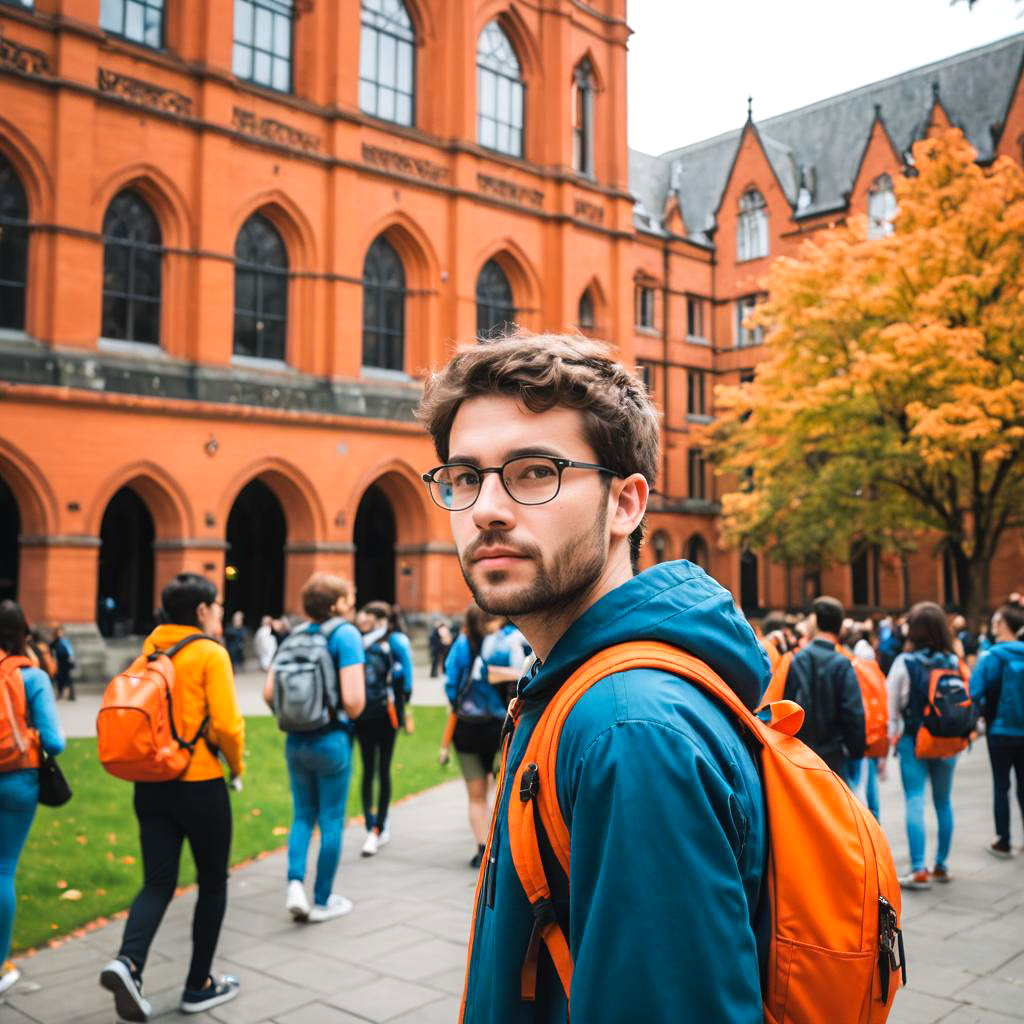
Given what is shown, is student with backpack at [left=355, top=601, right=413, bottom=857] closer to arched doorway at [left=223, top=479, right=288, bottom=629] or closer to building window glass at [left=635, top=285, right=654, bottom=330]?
arched doorway at [left=223, top=479, right=288, bottom=629]

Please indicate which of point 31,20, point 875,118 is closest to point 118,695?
point 31,20

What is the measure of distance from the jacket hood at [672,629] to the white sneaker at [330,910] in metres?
5.02

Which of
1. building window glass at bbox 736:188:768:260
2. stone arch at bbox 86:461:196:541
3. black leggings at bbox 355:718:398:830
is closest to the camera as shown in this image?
black leggings at bbox 355:718:398:830

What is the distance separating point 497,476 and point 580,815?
60 centimetres

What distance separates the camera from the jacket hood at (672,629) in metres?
1.49

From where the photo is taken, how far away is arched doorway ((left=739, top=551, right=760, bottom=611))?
1518 inches

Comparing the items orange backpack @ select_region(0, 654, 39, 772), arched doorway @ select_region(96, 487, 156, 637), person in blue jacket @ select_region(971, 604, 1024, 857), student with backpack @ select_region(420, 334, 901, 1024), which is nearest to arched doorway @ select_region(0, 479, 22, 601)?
arched doorway @ select_region(96, 487, 156, 637)

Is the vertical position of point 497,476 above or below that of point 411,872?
above

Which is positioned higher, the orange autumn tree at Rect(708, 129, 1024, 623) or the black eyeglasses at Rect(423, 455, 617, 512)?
the orange autumn tree at Rect(708, 129, 1024, 623)

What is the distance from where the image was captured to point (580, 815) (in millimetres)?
1289

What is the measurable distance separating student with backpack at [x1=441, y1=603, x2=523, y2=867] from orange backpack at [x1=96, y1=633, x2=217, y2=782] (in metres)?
2.69

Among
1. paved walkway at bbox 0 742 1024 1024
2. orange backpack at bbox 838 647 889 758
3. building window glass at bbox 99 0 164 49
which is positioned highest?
building window glass at bbox 99 0 164 49

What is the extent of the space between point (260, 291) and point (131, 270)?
3.17 metres

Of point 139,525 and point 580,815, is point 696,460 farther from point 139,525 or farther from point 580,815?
point 580,815
